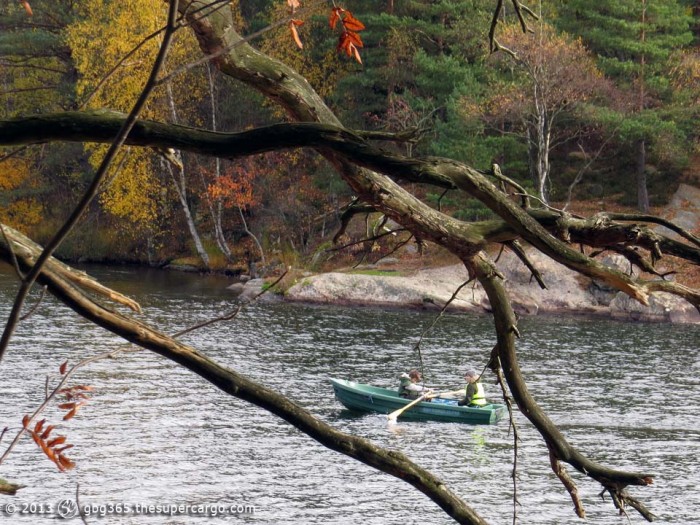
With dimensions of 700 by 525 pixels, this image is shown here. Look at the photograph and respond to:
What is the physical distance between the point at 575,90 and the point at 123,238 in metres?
24.3

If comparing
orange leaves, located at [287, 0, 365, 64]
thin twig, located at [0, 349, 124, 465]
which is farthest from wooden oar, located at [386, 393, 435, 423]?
orange leaves, located at [287, 0, 365, 64]

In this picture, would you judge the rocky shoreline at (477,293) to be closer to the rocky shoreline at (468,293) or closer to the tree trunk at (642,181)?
the rocky shoreline at (468,293)

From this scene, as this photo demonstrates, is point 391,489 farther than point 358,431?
No

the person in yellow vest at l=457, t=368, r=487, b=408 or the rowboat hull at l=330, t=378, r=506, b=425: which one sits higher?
the person in yellow vest at l=457, t=368, r=487, b=408

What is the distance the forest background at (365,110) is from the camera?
42.1 m

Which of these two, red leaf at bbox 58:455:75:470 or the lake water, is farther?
the lake water

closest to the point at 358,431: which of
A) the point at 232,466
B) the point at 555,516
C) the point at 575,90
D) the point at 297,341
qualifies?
the point at 232,466

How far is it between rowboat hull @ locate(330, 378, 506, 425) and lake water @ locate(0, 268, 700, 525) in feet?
0.88

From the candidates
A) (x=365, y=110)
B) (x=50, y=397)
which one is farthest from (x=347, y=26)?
(x=365, y=110)

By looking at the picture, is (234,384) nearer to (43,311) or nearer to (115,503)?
(115,503)

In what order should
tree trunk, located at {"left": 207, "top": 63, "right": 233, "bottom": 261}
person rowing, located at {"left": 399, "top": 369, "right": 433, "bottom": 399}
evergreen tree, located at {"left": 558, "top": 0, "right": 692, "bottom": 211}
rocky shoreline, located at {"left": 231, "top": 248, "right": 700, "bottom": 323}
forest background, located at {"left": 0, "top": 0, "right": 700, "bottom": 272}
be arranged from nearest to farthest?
person rowing, located at {"left": 399, "top": 369, "right": 433, "bottom": 399} < rocky shoreline, located at {"left": 231, "top": 248, "right": 700, "bottom": 323} < evergreen tree, located at {"left": 558, "top": 0, "right": 692, "bottom": 211} < forest background, located at {"left": 0, "top": 0, "right": 700, "bottom": 272} < tree trunk, located at {"left": 207, "top": 63, "right": 233, "bottom": 261}

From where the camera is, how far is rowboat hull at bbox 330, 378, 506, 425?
2302 centimetres

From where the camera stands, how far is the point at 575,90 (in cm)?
4209

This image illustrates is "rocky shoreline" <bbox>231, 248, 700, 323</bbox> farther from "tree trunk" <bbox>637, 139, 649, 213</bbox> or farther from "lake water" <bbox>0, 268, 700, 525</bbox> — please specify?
"tree trunk" <bbox>637, 139, 649, 213</bbox>
